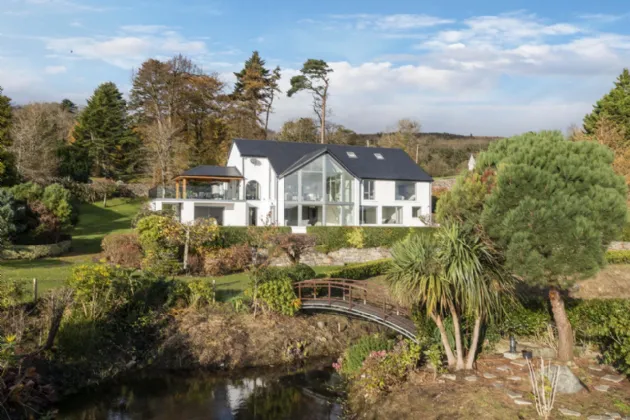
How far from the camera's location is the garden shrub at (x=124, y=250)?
24.8 meters

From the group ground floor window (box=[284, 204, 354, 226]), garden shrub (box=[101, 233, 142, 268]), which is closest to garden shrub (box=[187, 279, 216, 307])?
garden shrub (box=[101, 233, 142, 268])

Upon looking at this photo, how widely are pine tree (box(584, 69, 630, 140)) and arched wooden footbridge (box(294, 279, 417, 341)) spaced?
35.2 m

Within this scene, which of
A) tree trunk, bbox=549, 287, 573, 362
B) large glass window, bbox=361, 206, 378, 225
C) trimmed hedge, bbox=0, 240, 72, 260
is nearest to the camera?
tree trunk, bbox=549, 287, 573, 362

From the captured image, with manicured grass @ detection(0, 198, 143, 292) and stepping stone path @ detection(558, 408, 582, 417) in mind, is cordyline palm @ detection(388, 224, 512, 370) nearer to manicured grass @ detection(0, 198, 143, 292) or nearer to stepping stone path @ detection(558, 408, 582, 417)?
→ stepping stone path @ detection(558, 408, 582, 417)

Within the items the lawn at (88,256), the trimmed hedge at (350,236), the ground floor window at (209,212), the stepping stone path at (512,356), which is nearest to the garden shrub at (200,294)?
the lawn at (88,256)

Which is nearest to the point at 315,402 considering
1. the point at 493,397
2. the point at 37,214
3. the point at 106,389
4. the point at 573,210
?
the point at 493,397

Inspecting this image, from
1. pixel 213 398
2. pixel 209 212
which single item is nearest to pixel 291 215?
pixel 209 212

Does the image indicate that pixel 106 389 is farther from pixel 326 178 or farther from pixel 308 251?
pixel 326 178

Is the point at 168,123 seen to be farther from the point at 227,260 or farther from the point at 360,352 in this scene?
the point at 360,352

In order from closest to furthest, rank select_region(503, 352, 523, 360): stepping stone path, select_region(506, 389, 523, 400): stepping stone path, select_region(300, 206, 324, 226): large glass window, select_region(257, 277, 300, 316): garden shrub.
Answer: select_region(506, 389, 523, 400): stepping stone path, select_region(503, 352, 523, 360): stepping stone path, select_region(257, 277, 300, 316): garden shrub, select_region(300, 206, 324, 226): large glass window

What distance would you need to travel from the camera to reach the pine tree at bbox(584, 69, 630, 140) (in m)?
46.2

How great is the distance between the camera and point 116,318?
17766mm

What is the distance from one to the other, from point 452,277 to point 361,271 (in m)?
12.4

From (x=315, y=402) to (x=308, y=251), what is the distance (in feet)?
49.8
